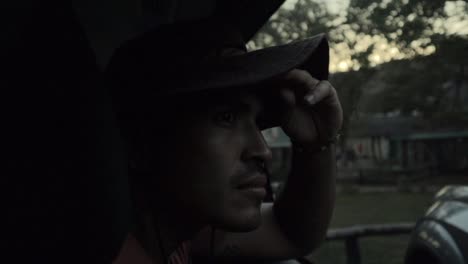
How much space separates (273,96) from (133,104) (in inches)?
14.5

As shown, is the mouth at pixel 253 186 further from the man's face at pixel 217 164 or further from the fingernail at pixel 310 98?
the fingernail at pixel 310 98

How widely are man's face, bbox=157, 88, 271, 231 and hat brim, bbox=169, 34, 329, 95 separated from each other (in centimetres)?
8

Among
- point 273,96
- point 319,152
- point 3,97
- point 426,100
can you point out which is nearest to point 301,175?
point 319,152

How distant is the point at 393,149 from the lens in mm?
37000

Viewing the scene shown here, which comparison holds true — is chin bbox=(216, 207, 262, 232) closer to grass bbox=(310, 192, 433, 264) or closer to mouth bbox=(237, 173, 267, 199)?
mouth bbox=(237, 173, 267, 199)

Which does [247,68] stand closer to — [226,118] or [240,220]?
[226,118]

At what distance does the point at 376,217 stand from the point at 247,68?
14.6 meters

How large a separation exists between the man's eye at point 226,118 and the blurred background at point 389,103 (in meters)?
0.27

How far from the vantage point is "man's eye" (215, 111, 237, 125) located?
1.21 m

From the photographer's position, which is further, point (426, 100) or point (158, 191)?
point (426, 100)

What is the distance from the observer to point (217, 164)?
45.7 inches

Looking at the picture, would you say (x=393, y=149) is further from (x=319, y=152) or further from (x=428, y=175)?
(x=319, y=152)

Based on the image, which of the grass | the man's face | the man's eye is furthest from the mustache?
the grass

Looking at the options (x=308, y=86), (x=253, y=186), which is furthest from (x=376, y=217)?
(x=253, y=186)
